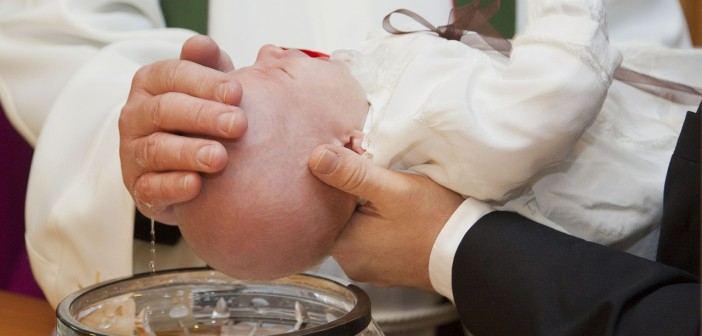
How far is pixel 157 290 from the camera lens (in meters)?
0.93

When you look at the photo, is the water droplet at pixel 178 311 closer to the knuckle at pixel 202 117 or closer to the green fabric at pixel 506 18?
the knuckle at pixel 202 117

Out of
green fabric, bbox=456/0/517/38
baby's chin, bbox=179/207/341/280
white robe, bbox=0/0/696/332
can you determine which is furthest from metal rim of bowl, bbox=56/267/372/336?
green fabric, bbox=456/0/517/38

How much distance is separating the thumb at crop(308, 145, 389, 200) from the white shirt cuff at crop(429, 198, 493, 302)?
82 millimetres

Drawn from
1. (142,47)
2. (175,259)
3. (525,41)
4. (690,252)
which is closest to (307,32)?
(142,47)

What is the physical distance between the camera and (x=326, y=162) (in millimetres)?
840

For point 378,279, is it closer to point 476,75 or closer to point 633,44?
point 476,75

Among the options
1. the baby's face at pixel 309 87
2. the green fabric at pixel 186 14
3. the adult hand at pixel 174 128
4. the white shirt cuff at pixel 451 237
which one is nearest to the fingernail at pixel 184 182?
the adult hand at pixel 174 128

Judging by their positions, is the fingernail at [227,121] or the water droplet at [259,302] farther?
the water droplet at [259,302]

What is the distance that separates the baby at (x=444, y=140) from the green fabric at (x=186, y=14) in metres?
0.47

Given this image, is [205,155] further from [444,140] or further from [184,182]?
[444,140]

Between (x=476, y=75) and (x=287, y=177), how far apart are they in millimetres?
212

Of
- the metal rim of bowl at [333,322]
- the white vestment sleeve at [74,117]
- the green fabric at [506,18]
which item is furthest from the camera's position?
the green fabric at [506,18]

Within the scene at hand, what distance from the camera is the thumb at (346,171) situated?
84 centimetres

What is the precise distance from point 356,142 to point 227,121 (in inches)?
7.1
